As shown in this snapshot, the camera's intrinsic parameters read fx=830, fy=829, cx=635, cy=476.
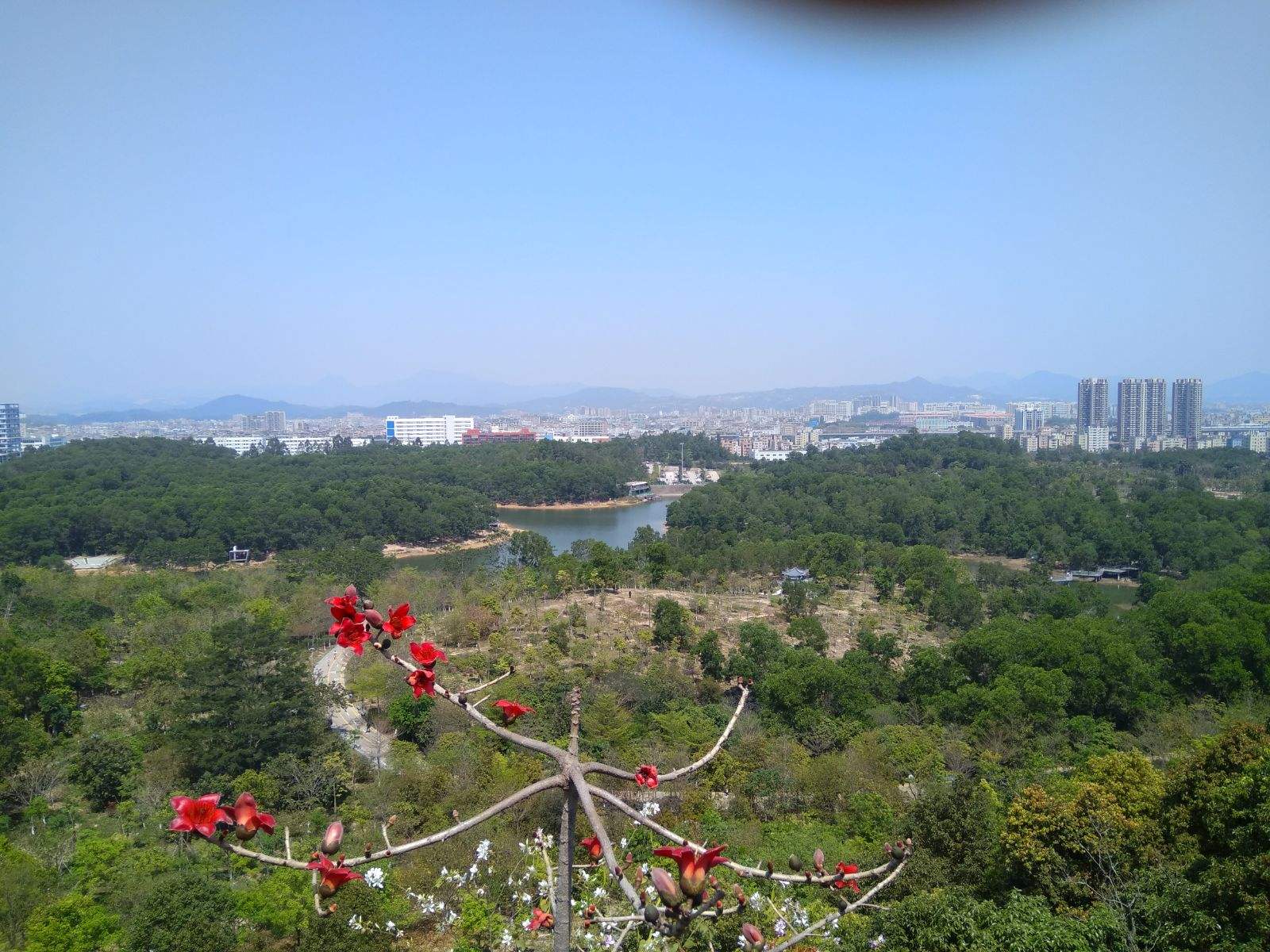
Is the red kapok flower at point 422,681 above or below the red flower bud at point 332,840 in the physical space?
above

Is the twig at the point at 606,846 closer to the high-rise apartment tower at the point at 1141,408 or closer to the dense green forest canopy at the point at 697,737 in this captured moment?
the dense green forest canopy at the point at 697,737

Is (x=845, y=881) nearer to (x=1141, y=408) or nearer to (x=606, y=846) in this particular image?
(x=606, y=846)

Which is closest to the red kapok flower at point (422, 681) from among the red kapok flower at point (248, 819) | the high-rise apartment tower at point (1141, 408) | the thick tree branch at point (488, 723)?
the thick tree branch at point (488, 723)

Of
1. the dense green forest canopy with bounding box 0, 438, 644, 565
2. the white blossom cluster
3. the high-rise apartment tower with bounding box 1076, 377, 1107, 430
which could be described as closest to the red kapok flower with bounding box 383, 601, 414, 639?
the white blossom cluster

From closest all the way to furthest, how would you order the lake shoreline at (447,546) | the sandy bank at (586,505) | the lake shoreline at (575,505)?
the lake shoreline at (447,546)
the lake shoreline at (575,505)
the sandy bank at (586,505)

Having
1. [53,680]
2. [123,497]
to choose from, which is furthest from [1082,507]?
[123,497]

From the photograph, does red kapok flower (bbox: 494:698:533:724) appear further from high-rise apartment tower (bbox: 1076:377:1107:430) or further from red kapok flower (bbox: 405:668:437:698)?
high-rise apartment tower (bbox: 1076:377:1107:430)

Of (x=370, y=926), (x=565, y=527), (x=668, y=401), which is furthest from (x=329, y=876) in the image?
(x=668, y=401)
